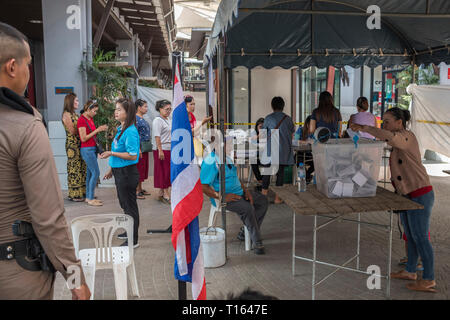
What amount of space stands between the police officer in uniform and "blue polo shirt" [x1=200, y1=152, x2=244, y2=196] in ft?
8.83

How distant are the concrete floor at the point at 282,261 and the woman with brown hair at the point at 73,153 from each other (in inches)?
29.2

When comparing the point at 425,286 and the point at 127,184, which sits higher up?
the point at 127,184

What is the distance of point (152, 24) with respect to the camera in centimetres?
1484

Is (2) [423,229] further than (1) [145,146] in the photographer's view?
No

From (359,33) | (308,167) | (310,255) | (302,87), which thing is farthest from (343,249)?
(302,87)

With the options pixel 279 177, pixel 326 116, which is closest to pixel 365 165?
pixel 326 116

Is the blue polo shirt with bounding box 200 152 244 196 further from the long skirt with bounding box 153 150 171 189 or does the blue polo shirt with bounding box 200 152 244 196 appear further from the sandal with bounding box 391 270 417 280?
the long skirt with bounding box 153 150 171 189

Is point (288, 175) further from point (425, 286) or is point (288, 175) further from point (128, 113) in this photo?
point (425, 286)

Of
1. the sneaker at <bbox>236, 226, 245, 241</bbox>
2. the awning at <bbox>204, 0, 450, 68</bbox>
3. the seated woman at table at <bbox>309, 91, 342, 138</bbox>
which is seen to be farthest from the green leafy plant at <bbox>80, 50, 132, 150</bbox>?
the sneaker at <bbox>236, 226, 245, 241</bbox>

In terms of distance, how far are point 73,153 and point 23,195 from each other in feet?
18.3

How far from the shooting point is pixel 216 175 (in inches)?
173

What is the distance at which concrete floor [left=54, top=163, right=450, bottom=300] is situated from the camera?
3621 millimetres

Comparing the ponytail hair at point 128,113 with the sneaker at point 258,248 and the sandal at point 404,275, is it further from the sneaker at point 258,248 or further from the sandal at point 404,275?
the sandal at point 404,275

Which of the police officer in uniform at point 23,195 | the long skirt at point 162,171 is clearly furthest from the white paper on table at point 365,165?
the long skirt at point 162,171
